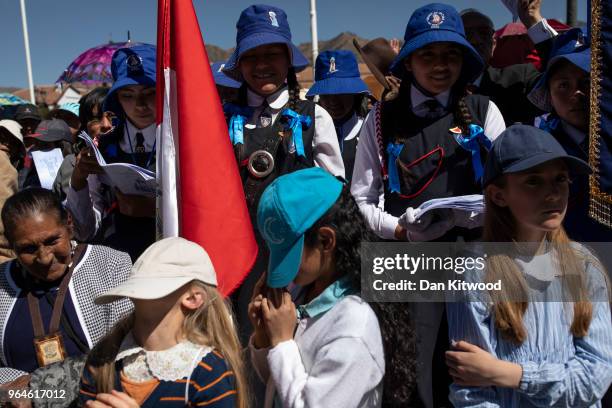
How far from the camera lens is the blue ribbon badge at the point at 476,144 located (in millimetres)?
2742

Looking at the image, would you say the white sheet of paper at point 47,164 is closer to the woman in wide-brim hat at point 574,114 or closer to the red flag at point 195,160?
the red flag at point 195,160

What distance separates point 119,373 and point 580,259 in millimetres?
1690

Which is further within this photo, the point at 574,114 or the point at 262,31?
the point at 262,31

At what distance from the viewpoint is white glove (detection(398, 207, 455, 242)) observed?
264cm

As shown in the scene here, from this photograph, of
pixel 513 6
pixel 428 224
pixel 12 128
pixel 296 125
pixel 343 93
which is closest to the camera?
pixel 428 224

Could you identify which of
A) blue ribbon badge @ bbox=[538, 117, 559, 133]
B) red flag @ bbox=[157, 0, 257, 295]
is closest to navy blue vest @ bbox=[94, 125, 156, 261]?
red flag @ bbox=[157, 0, 257, 295]

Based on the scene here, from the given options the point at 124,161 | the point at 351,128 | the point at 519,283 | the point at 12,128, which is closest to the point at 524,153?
the point at 519,283

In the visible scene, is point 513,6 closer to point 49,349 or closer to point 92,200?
point 92,200

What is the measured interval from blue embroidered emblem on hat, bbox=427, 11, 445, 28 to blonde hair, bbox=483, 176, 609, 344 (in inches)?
39.9

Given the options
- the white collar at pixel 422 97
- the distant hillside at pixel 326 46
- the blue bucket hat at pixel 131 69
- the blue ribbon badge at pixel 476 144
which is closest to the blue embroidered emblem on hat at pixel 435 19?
the white collar at pixel 422 97

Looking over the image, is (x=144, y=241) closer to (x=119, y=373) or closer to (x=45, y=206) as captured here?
(x=45, y=206)

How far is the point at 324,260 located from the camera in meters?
1.96

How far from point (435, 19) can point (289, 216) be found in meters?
1.56

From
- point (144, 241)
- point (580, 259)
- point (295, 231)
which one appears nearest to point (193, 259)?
point (295, 231)
